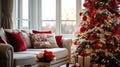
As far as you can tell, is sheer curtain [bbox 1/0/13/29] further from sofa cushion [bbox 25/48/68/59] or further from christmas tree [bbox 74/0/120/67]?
christmas tree [bbox 74/0/120/67]

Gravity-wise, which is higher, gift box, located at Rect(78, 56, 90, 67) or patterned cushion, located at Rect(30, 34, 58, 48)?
patterned cushion, located at Rect(30, 34, 58, 48)

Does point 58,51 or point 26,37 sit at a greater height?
point 26,37

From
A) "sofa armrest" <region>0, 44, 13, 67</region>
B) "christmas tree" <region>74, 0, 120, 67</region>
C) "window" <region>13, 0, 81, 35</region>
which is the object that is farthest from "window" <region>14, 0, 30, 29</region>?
"sofa armrest" <region>0, 44, 13, 67</region>

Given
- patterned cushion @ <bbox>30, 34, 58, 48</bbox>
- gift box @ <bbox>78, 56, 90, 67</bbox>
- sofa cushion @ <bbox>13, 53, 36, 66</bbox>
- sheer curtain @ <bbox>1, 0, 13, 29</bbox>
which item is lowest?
gift box @ <bbox>78, 56, 90, 67</bbox>

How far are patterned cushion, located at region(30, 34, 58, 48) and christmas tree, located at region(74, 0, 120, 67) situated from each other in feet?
1.91

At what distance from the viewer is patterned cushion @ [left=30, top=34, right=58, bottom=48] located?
531cm

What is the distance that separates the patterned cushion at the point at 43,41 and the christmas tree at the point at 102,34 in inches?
23.0

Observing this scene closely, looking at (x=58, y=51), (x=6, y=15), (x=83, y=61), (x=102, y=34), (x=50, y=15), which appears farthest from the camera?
(x=50, y=15)

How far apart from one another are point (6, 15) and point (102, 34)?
224cm

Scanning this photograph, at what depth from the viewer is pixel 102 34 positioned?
5105 mm

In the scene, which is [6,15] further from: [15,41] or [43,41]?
[15,41]

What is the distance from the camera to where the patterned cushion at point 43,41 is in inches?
209

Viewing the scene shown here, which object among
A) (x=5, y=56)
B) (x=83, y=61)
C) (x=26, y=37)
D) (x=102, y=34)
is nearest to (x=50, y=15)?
(x=26, y=37)

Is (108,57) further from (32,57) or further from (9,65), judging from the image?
(9,65)
